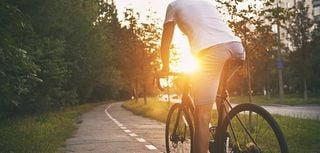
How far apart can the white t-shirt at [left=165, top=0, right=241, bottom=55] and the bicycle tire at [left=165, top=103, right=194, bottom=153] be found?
1.25m

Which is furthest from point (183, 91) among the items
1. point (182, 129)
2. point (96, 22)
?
point (96, 22)

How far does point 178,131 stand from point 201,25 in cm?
191

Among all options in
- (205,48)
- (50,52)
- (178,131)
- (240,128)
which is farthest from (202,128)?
(50,52)

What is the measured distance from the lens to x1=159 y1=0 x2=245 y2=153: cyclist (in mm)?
4727

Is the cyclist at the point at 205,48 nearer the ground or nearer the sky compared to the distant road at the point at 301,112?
nearer the sky

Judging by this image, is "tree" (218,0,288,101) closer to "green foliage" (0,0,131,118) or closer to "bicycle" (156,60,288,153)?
"green foliage" (0,0,131,118)

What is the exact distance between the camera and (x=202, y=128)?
4895mm

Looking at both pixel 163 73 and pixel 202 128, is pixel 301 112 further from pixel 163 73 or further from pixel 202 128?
pixel 202 128

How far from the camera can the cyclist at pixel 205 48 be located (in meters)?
4.73

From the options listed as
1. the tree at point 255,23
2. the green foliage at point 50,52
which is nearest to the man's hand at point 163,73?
the green foliage at point 50,52

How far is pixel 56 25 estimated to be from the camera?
104ft

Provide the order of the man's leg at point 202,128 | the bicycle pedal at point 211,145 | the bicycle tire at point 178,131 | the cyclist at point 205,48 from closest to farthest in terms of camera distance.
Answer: the cyclist at point 205,48, the man's leg at point 202,128, the bicycle pedal at point 211,145, the bicycle tire at point 178,131

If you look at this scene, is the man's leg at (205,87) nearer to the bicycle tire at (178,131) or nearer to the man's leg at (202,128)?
the man's leg at (202,128)

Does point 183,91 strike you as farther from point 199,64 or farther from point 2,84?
point 2,84
